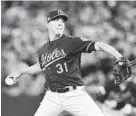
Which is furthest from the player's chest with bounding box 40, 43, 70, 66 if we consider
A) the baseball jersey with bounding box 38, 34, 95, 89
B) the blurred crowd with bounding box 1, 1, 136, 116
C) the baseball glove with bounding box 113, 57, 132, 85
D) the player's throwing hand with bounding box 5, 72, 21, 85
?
the blurred crowd with bounding box 1, 1, 136, 116

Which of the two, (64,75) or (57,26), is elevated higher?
(57,26)

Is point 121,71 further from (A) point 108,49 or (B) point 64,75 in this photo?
(B) point 64,75

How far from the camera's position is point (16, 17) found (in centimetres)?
312

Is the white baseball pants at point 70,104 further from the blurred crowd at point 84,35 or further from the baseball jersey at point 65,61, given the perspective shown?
the blurred crowd at point 84,35

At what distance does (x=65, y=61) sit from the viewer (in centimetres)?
197

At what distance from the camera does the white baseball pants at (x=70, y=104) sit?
1835mm

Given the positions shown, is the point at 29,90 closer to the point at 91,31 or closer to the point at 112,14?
the point at 91,31

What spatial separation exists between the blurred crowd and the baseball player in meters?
0.99

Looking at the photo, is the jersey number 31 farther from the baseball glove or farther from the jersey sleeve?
the baseball glove

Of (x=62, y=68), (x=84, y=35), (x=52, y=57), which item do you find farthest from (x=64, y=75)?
(x=84, y=35)

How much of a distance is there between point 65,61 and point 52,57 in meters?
0.10

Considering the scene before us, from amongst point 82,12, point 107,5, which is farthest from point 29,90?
point 107,5

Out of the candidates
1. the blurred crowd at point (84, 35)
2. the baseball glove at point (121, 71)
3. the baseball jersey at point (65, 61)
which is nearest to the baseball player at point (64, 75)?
the baseball jersey at point (65, 61)

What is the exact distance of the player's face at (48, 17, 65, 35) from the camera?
6.79ft
